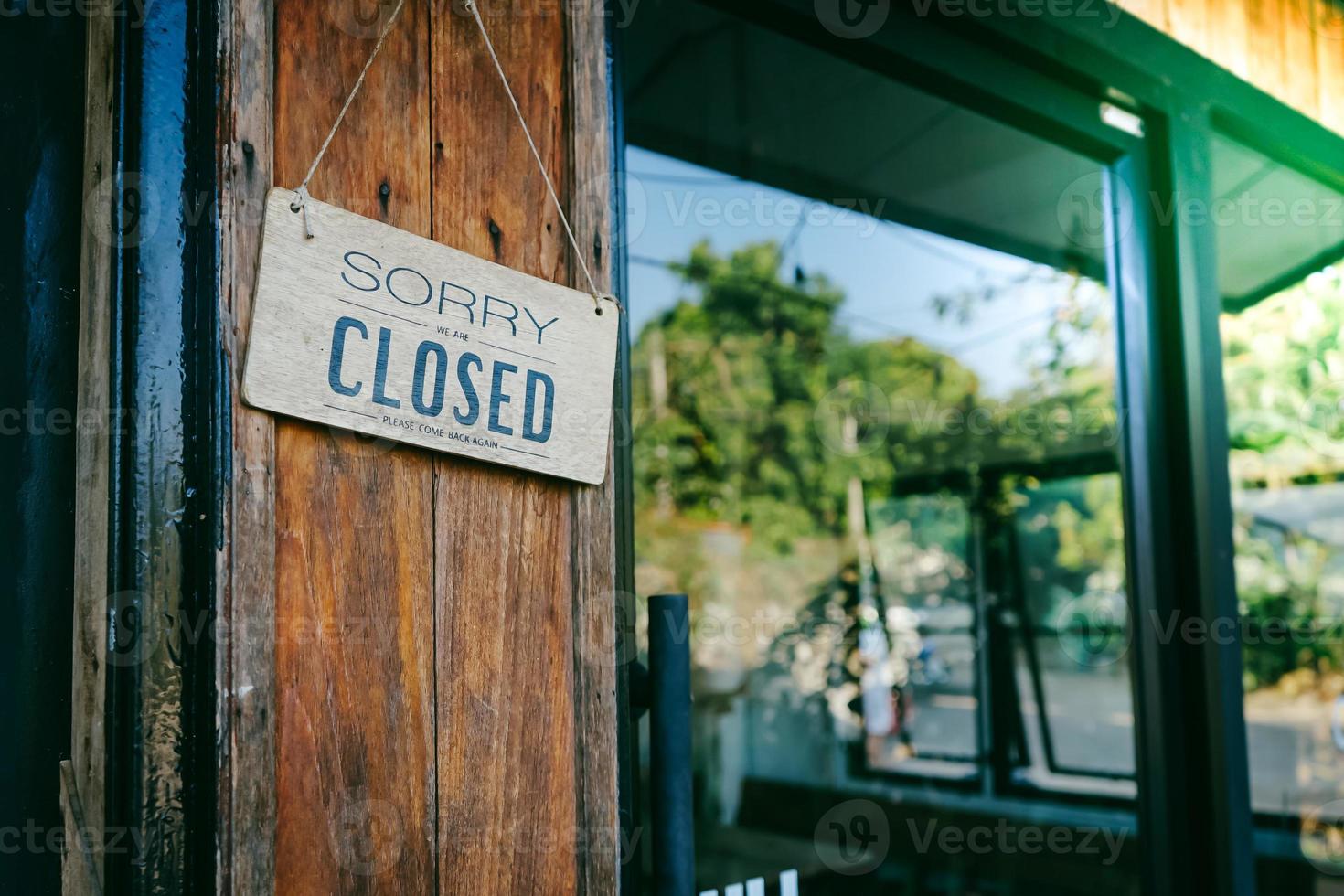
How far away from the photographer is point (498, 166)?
1090mm

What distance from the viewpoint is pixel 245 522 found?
2.79ft

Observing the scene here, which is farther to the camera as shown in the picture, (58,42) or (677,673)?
(677,673)

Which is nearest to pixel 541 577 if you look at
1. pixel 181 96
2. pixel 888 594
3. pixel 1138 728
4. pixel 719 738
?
pixel 181 96

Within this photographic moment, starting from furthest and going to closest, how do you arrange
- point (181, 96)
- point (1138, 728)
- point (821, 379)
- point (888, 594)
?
point (821, 379) < point (888, 594) < point (1138, 728) < point (181, 96)

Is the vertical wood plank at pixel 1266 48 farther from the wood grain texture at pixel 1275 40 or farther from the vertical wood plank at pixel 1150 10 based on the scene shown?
the vertical wood plank at pixel 1150 10

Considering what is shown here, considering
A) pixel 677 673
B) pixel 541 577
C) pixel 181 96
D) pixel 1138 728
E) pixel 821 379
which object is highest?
pixel 821 379

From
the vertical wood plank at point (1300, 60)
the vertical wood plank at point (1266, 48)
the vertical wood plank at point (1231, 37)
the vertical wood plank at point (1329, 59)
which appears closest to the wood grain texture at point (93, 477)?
the vertical wood plank at point (1231, 37)

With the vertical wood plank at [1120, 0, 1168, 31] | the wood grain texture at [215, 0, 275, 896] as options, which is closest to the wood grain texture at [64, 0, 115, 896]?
the wood grain texture at [215, 0, 275, 896]

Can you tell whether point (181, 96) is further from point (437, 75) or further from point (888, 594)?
point (888, 594)

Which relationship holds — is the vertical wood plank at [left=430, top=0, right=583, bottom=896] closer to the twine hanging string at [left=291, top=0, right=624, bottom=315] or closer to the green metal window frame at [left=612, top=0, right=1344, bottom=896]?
the twine hanging string at [left=291, top=0, right=624, bottom=315]

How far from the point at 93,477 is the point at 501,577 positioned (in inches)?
15.0

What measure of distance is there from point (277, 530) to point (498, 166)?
0.46 meters

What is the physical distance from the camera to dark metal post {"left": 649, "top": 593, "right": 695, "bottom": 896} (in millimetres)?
1062

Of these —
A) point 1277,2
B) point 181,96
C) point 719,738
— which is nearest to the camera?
point 181,96
